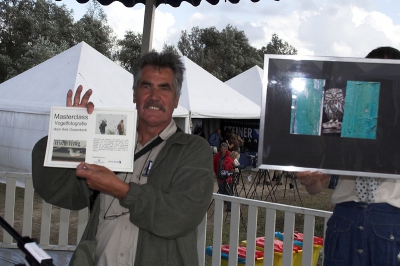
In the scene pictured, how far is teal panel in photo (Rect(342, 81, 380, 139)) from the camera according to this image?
2221 millimetres

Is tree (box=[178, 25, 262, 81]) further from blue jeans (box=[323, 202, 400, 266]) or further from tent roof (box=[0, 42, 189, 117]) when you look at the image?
blue jeans (box=[323, 202, 400, 266])

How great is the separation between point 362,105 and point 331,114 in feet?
0.46

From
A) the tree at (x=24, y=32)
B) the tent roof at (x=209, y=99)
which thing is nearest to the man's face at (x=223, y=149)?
the tent roof at (x=209, y=99)

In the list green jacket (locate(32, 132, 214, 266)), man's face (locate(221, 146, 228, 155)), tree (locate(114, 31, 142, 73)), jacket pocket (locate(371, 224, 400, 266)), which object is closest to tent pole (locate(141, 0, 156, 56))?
green jacket (locate(32, 132, 214, 266))

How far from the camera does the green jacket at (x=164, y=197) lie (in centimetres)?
200

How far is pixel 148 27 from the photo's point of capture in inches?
159

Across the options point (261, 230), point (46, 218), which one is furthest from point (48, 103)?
point (46, 218)

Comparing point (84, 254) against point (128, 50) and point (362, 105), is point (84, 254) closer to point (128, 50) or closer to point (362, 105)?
point (362, 105)

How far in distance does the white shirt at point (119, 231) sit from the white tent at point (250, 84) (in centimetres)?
1928

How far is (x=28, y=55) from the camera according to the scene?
1270 inches

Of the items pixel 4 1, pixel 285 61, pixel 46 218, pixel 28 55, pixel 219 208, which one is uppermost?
pixel 4 1

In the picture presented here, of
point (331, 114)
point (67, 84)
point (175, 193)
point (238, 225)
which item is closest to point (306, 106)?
point (331, 114)

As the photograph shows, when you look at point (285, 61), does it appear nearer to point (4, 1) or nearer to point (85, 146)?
point (85, 146)

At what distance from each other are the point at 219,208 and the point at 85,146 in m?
2.84
